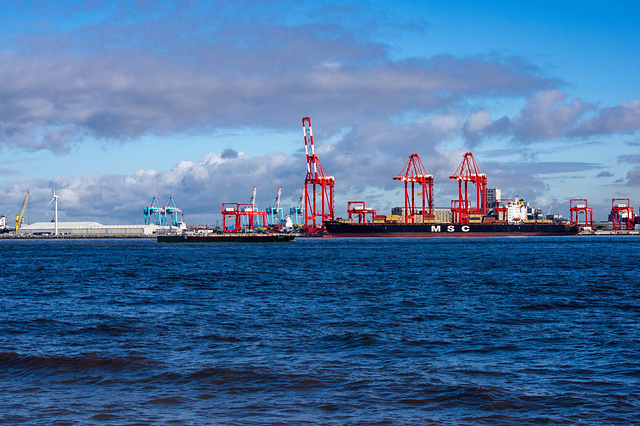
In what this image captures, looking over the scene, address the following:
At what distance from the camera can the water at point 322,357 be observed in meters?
11.0

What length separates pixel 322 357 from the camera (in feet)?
50.0

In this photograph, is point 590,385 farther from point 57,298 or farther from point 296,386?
point 57,298

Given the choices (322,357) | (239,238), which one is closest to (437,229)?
(239,238)

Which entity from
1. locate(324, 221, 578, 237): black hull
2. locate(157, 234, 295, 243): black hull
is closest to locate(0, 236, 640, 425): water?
locate(157, 234, 295, 243): black hull

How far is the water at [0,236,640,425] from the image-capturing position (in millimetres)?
10984

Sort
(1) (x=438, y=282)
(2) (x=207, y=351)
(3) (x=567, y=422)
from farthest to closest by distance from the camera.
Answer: (1) (x=438, y=282)
(2) (x=207, y=351)
(3) (x=567, y=422)

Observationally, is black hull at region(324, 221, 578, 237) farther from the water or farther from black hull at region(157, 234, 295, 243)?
the water

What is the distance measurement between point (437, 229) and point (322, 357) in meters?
145

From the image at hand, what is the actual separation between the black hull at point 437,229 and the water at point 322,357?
123 metres

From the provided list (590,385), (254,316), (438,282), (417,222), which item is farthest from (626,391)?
(417,222)

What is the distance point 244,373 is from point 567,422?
6698 mm

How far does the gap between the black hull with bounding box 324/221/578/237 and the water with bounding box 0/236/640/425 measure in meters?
123

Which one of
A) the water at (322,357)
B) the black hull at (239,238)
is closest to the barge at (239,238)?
the black hull at (239,238)

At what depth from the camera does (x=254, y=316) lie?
74.2 feet
